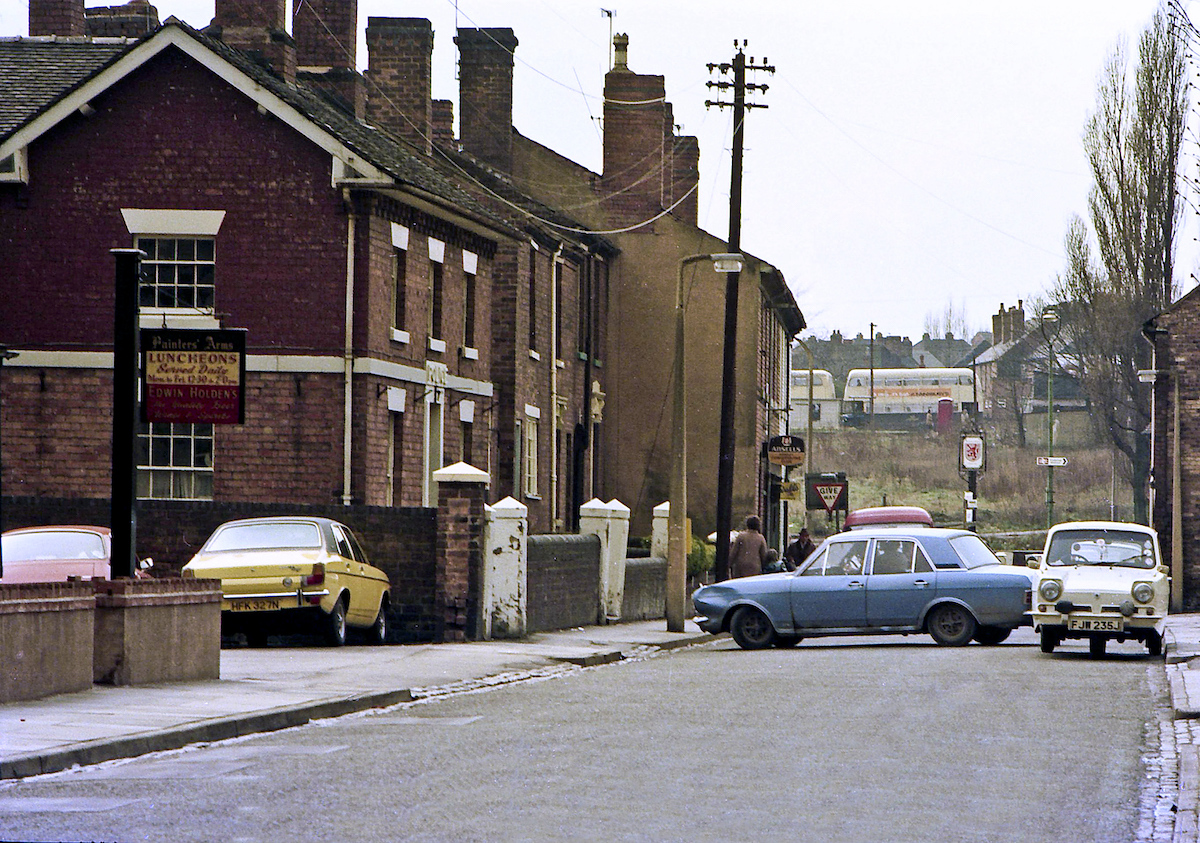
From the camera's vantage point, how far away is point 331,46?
32.7 meters

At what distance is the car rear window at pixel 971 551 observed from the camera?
23062 mm

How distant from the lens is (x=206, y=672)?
1670 cm

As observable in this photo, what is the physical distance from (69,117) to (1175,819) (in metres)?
22.6

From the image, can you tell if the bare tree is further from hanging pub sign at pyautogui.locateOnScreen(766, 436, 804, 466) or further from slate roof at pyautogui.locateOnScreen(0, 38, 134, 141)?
slate roof at pyautogui.locateOnScreen(0, 38, 134, 141)

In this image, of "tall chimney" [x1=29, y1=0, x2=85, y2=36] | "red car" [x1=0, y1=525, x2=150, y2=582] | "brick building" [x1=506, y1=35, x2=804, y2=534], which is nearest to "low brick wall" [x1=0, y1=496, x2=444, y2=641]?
"red car" [x1=0, y1=525, x2=150, y2=582]

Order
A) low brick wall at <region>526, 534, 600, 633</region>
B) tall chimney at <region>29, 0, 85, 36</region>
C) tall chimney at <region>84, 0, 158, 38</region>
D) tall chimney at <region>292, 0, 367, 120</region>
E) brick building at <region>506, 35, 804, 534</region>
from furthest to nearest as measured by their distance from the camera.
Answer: brick building at <region>506, 35, 804, 534</region> → tall chimney at <region>84, 0, 158, 38</region> → tall chimney at <region>29, 0, 85, 36</region> → tall chimney at <region>292, 0, 367, 120</region> → low brick wall at <region>526, 534, 600, 633</region>

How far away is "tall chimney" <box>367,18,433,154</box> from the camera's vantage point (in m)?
34.4

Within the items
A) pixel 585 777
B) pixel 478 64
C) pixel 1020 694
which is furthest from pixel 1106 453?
pixel 585 777

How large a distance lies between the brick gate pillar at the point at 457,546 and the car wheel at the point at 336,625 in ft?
6.52

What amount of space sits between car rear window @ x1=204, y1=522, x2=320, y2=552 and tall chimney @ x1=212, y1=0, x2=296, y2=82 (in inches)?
447

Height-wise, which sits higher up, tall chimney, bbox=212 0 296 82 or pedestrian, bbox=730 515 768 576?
tall chimney, bbox=212 0 296 82

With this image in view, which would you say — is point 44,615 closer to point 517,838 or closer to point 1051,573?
point 517,838

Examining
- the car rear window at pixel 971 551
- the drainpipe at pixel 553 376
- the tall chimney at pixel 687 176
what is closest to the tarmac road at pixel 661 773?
Result: the car rear window at pixel 971 551

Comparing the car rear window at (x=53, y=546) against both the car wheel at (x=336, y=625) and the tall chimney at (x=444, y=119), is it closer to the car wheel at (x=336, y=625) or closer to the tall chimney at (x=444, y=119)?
the car wheel at (x=336, y=625)
